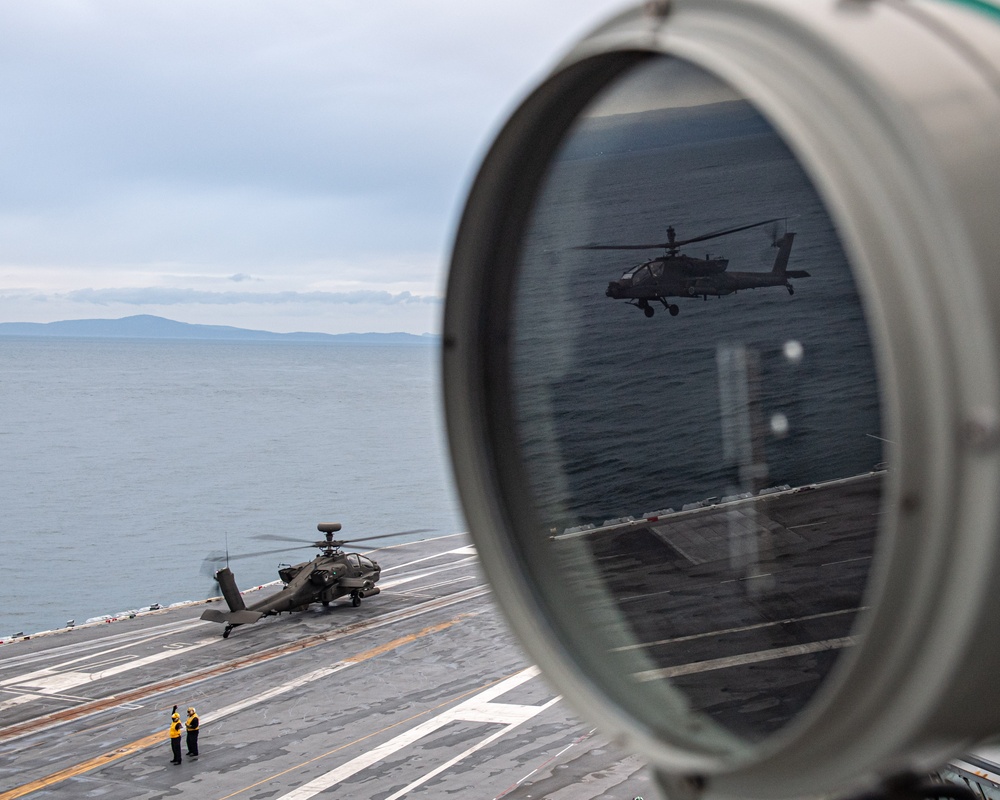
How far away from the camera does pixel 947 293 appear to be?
4.50ft

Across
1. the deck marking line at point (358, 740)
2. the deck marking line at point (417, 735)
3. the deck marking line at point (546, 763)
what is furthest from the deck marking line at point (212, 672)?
the deck marking line at point (546, 763)

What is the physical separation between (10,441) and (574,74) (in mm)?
130027

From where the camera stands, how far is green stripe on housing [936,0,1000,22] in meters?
1.70

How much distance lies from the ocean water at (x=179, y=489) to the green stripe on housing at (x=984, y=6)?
29.9 metres

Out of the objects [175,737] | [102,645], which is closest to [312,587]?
[102,645]

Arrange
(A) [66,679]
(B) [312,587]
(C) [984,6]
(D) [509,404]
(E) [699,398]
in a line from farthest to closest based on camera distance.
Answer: (B) [312,587] → (A) [66,679] → (D) [509,404] → (E) [699,398] → (C) [984,6]

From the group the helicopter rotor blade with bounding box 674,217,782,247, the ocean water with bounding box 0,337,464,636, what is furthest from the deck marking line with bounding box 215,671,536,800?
the helicopter rotor blade with bounding box 674,217,782,247

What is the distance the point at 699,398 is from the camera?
2051mm

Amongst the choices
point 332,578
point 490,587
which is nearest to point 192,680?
point 332,578

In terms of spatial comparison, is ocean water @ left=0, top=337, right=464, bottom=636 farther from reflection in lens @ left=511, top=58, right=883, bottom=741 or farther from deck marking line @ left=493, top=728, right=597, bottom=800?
reflection in lens @ left=511, top=58, right=883, bottom=741

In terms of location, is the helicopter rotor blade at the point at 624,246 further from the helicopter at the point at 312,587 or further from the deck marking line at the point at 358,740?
the helicopter at the point at 312,587

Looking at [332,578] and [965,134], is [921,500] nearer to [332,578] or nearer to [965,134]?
[965,134]

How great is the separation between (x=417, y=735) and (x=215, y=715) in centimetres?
570

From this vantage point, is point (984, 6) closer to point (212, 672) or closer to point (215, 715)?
point (215, 715)
